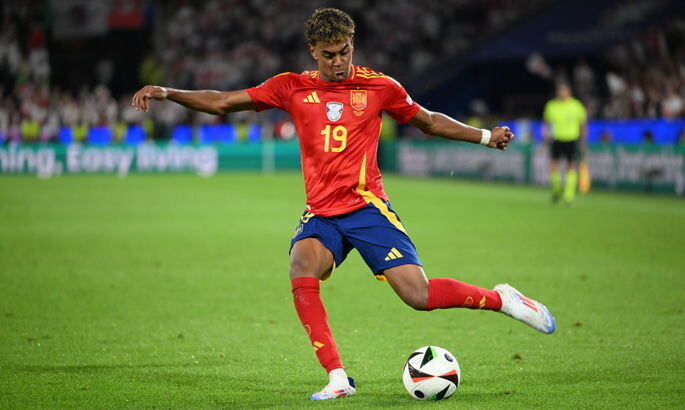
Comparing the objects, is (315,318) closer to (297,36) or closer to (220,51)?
(297,36)

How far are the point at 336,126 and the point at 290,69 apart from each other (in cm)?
3137

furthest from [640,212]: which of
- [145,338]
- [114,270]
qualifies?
[145,338]

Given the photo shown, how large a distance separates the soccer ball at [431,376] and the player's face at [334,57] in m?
1.68

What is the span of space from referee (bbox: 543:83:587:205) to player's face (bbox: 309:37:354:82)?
561 inches

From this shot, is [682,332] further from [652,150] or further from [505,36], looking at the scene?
[505,36]

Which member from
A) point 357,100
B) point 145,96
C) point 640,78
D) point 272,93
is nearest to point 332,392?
point 357,100

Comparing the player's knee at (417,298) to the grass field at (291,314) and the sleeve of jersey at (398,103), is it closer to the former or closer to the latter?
the grass field at (291,314)

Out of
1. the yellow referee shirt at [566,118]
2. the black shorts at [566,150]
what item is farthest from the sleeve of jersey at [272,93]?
the black shorts at [566,150]

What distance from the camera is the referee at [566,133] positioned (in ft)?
64.0

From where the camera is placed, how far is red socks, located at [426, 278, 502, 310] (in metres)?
5.79

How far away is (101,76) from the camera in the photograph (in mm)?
39250

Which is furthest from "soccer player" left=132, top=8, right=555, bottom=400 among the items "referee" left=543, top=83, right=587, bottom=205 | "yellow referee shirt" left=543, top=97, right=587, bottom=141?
"yellow referee shirt" left=543, top=97, right=587, bottom=141

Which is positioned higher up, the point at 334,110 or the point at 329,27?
the point at 329,27

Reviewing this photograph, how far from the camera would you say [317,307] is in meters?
5.68
